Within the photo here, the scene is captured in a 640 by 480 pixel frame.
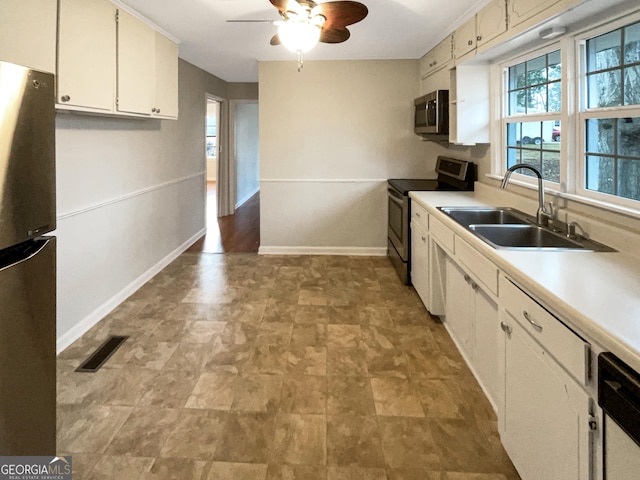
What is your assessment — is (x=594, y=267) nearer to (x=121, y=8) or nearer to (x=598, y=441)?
(x=598, y=441)

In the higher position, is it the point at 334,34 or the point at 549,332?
the point at 334,34

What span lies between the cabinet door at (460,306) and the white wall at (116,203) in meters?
2.55

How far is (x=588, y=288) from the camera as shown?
1426 mm

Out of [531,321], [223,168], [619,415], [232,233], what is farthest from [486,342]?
[223,168]

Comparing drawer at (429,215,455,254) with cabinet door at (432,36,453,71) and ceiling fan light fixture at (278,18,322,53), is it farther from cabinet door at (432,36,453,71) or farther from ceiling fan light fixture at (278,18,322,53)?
cabinet door at (432,36,453,71)

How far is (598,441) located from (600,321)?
32cm

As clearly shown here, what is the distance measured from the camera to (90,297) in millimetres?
3234

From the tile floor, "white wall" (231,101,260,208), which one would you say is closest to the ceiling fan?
the tile floor

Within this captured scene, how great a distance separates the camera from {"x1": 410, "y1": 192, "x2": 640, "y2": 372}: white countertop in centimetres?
111

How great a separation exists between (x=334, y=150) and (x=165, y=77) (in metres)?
2.01

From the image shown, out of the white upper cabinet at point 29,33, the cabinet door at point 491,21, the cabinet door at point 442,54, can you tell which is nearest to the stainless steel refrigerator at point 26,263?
the white upper cabinet at point 29,33

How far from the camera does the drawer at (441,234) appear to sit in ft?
8.80

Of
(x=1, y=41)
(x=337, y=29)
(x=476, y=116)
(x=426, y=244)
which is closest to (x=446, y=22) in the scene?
(x=476, y=116)

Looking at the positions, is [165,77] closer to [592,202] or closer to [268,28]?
[268,28]
